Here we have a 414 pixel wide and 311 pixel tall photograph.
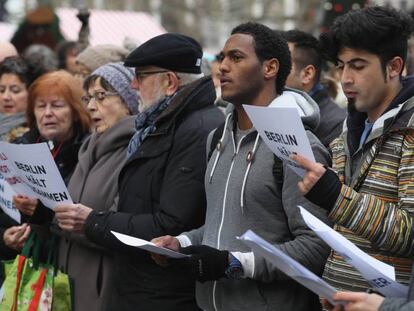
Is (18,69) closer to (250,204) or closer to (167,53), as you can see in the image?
(167,53)

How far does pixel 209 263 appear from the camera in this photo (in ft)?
13.9

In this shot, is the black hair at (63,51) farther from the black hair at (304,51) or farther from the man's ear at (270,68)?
the man's ear at (270,68)

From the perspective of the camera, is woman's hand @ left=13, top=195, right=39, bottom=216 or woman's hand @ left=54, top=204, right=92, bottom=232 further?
woman's hand @ left=13, top=195, right=39, bottom=216

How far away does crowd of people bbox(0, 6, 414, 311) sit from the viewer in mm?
→ 3846

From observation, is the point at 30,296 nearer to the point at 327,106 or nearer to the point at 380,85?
the point at 327,106

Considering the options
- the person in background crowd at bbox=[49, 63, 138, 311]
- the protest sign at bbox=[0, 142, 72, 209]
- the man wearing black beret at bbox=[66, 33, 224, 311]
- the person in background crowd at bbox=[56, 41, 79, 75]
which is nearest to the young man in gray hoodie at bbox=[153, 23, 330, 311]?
the man wearing black beret at bbox=[66, 33, 224, 311]

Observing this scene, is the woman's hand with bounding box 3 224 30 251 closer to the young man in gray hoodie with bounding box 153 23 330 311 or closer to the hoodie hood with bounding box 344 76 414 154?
the young man in gray hoodie with bounding box 153 23 330 311

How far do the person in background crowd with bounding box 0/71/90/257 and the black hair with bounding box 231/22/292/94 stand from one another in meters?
2.02

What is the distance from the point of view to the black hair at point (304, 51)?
260 inches

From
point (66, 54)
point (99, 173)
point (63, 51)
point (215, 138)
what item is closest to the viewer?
point (215, 138)

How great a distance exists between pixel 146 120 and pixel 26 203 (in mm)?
1003

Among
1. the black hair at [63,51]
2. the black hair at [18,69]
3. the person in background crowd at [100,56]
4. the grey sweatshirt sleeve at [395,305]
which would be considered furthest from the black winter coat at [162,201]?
the black hair at [63,51]

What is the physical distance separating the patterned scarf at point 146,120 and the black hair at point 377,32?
4.79 feet

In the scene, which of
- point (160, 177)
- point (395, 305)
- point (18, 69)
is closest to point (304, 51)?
point (160, 177)
